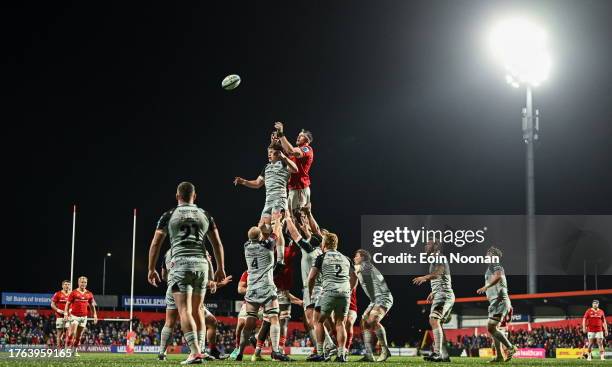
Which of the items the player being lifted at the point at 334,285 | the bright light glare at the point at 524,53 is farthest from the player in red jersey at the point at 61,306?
the bright light glare at the point at 524,53

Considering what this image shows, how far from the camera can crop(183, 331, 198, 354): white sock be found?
10781 millimetres

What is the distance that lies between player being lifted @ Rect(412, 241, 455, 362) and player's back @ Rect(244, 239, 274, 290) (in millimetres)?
4126

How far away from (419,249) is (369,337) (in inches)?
1488

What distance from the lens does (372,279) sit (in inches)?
657

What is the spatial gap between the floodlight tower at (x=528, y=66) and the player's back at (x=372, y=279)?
3323 centimetres

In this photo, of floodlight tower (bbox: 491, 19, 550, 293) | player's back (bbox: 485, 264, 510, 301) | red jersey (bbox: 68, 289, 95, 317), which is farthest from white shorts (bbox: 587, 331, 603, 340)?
floodlight tower (bbox: 491, 19, 550, 293)

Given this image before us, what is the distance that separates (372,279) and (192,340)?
6.54 meters

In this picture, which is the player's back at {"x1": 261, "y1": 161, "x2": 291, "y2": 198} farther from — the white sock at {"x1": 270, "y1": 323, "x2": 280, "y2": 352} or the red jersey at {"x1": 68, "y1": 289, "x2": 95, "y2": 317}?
the red jersey at {"x1": 68, "y1": 289, "x2": 95, "y2": 317}

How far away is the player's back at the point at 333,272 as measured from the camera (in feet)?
47.6

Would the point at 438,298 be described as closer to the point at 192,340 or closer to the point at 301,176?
the point at 301,176

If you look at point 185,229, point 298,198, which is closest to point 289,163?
point 298,198

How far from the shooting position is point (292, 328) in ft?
204

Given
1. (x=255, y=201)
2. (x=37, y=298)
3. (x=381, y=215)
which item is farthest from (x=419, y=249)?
(x=37, y=298)

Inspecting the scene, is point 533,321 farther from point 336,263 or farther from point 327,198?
point 336,263
